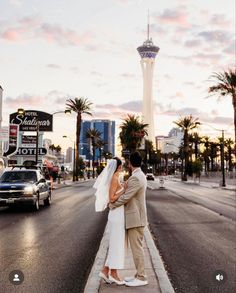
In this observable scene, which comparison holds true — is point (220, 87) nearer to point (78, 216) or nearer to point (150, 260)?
point (78, 216)

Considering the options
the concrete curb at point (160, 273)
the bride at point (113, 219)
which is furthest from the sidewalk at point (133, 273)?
the bride at point (113, 219)

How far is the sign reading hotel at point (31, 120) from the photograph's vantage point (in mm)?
74188

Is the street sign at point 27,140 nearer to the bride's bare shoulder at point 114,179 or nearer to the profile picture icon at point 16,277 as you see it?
the profile picture icon at point 16,277

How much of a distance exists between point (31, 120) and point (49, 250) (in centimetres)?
6603

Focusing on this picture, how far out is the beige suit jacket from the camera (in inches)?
259

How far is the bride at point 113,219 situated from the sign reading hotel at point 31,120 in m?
65.5

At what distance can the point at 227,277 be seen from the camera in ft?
27.0

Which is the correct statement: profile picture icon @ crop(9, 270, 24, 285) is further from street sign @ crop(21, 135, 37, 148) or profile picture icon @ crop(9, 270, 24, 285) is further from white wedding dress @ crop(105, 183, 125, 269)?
street sign @ crop(21, 135, 37, 148)

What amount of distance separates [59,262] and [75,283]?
1797 millimetres

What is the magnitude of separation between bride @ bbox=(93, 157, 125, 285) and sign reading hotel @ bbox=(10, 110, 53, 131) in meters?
65.5

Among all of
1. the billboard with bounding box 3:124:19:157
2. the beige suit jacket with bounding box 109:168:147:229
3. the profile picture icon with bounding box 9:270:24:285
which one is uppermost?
the billboard with bounding box 3:124:19:157

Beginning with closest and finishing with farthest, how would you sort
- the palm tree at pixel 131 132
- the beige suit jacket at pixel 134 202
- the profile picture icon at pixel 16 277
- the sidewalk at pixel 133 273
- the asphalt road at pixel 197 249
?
the sidewalk at pixel 133 273, the beige suit jacket at pixel 134 202, the profile picture icon at pixel 16 277, the asphalt road at pixel 197 249, the palm tree at pixel 131 132

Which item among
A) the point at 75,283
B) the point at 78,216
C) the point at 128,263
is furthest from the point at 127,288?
the point at 78,216

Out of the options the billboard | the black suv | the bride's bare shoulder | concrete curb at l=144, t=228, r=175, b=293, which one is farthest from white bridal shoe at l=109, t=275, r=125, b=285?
the billboard
